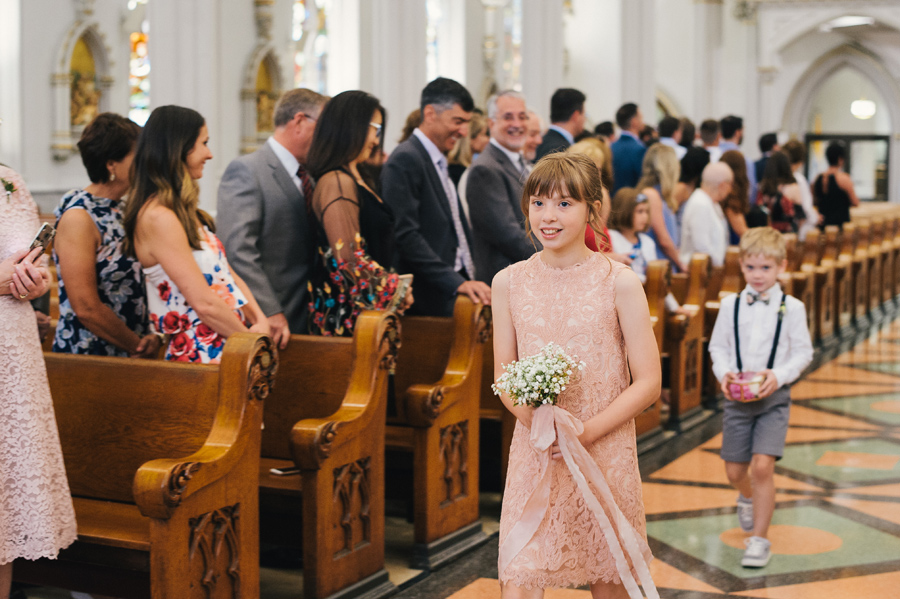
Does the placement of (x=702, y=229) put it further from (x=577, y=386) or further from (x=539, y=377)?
(x=539, y=377)

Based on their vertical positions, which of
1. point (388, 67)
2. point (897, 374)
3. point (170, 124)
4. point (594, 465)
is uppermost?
point (388, 67)

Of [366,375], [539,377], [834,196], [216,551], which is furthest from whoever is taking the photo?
[834,196]

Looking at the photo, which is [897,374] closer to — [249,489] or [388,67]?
[388,67]

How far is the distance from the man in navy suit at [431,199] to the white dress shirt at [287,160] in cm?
46

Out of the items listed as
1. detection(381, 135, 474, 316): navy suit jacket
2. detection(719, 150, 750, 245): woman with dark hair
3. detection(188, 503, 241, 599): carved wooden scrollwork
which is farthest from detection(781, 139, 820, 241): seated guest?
detection(188, 503, 241, 599): carved wooden scrollwork

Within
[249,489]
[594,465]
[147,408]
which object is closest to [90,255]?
[147,408]

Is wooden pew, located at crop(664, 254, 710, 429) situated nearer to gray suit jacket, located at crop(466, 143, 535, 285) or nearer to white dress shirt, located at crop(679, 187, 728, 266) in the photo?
white dress shirt, located at crop(679, 187, 728, 266)

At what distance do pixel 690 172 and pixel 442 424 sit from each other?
12.3ft

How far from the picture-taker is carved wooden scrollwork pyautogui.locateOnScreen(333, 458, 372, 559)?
11.4 ft

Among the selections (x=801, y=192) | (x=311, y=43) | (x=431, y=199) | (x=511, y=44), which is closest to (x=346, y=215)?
(x=431, y=199)

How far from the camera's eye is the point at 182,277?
3264mm

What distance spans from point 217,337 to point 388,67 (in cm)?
594

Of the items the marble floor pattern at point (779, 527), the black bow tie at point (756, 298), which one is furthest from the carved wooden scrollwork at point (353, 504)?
the black bow tie at point (756, 298)

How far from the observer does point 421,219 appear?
444 centimetres
